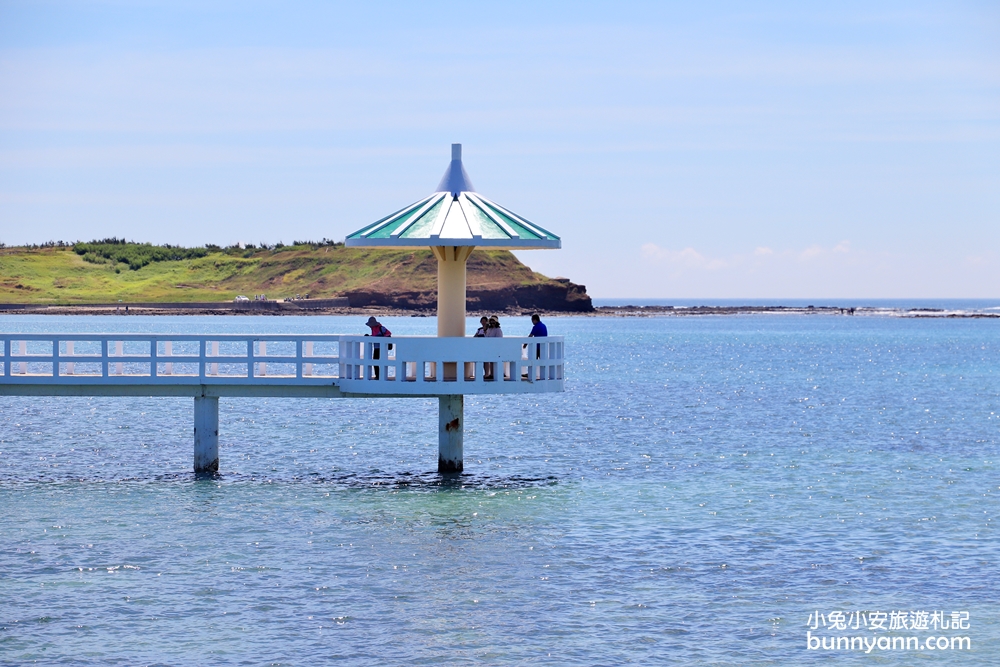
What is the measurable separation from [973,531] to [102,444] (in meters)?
24.5

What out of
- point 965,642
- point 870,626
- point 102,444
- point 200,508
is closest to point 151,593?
point 200,508

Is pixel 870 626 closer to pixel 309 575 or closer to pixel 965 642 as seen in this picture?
pixel 965 642

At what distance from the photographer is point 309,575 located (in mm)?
19297

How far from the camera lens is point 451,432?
2900cm

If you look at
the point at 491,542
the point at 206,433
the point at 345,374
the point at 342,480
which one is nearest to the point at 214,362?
the point at 206,433

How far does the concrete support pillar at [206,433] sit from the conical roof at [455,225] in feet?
15.2

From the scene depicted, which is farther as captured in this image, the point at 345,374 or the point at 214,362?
the point at 214,362

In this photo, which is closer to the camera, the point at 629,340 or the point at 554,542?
the point at 554,542

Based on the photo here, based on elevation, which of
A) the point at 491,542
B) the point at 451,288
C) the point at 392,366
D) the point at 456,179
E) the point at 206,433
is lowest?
the point at 491,542

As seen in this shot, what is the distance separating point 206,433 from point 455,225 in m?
7.34

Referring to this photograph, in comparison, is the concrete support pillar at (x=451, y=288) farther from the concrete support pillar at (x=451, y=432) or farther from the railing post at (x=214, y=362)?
the railing post at (x=214, y=362)

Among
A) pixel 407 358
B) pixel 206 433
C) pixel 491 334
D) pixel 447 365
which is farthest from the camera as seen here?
pixel 206 433

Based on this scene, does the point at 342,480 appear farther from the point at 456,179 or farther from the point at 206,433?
the point at 456,179

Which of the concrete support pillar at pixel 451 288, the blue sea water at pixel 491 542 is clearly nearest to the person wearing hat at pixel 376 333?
the concrete support pillar at pixel 451 288
